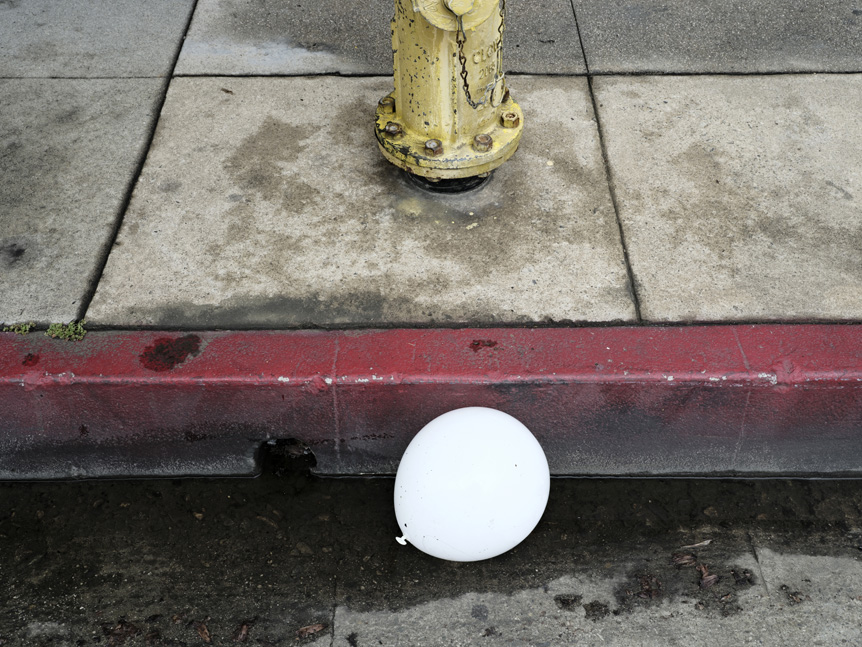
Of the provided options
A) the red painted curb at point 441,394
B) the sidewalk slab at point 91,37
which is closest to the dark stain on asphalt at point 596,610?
the red painted curb at point 441,394

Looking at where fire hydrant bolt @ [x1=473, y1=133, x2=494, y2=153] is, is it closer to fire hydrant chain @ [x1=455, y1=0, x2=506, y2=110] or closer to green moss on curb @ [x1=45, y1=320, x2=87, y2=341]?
fire hydrant chain @ [x1=455, y1=0, x2=506, y2=110]

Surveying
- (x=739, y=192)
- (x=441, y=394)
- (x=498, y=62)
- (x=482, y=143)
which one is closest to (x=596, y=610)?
(x=441, y=394)

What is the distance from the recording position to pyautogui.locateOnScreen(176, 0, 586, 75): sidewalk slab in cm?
395

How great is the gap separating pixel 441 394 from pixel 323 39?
2351 mm

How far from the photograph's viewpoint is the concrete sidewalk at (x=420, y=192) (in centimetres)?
285

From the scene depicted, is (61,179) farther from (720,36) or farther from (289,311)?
(720,36)

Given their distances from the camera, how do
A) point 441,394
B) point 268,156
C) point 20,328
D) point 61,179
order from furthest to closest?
point 268,156 → point 61,179 → point 20,328 → point 441,394

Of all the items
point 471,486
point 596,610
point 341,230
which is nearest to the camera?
point 471,486

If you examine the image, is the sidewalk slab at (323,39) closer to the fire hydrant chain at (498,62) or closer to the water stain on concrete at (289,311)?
the fire hydrant chain at (498,62)

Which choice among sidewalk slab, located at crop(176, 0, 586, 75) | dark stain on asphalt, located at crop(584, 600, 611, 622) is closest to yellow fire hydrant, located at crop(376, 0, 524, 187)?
sidewalk slab, located at crop(176, 0, 586, 75)

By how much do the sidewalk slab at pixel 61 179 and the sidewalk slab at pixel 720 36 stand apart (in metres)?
2.30

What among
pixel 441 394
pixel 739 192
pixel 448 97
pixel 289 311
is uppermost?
pixel 448 97

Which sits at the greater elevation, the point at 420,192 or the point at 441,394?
the point at 420,192

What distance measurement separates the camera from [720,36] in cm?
410
